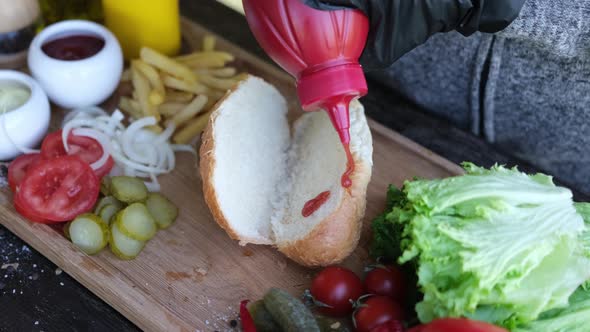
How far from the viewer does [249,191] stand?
6.66 feet

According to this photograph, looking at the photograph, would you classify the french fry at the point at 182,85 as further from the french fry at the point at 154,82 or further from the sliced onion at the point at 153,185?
the sliced onion at the point at 153,185

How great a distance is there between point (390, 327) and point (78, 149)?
1.23m

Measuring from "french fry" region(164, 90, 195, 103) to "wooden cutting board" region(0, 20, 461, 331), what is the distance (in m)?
0.29

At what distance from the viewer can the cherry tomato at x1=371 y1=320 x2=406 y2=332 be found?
1.58m

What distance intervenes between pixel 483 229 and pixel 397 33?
556 millimetres

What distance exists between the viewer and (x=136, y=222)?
6.37ft

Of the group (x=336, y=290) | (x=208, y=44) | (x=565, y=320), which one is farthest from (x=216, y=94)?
(x=565, y=320)

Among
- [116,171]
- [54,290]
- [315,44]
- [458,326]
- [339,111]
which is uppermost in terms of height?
[315,44]

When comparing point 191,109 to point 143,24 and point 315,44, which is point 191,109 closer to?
point 143,24

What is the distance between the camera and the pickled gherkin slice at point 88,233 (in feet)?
6.30

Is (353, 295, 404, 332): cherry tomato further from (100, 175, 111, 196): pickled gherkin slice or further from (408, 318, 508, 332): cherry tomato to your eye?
(100, 175, 111, 196): pickled gherkin slice

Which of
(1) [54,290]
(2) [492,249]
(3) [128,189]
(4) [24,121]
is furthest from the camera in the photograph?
(4) [24,121]

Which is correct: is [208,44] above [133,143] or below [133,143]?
above

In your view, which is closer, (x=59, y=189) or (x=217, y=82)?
(x=59, y=189)
